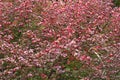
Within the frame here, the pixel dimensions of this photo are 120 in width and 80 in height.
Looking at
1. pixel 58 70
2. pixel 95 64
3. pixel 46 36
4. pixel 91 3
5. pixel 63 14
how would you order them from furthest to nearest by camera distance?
pixel 91 3, pixel 63 14, pixel 46 36, pixel 95 64, pixel 58 70

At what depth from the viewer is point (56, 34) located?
405cm

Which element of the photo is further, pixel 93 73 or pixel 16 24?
pixel 16 24

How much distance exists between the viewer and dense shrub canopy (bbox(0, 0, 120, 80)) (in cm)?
338

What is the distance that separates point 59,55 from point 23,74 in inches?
16.7

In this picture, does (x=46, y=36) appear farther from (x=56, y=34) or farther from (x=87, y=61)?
(x=87, y=61)

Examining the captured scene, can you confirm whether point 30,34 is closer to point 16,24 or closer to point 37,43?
point 37,43

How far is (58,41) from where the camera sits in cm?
348

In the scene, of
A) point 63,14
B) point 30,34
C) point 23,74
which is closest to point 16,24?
point 30,34

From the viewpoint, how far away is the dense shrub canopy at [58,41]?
3.38 m

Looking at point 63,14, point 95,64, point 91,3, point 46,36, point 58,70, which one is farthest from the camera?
point 91,3

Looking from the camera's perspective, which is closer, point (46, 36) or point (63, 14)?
point (46, 36)

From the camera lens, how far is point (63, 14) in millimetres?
4492

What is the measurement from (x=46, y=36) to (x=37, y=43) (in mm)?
153

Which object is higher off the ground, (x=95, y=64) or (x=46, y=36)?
(x=46, y=36)
